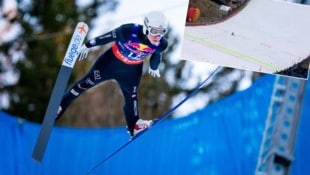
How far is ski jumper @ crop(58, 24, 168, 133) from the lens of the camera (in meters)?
3.07

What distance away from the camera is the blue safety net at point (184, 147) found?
3.64m

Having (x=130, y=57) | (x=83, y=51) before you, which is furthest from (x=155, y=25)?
(x=83, y=51)

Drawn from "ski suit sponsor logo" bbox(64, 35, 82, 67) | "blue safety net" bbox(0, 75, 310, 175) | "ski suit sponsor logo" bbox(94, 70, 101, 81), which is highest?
"ski suit sponsor logo" bbox(64, 35, 82, 67)

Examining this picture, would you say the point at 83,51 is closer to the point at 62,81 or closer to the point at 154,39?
the point at 62,81

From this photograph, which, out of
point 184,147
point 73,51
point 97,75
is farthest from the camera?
point 184,147

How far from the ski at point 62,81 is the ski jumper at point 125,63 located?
0.07m

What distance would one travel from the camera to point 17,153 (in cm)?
379

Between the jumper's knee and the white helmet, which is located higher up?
the white helmet

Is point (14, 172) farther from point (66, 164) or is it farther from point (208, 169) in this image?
point (208, 169)

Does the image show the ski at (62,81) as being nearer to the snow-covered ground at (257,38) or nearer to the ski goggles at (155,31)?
the ski goggles at (155,31)

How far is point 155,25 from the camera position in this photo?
9.90 feet

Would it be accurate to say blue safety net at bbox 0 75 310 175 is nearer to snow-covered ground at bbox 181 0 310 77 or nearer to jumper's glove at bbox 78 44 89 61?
jumper's glove at bbox 78 44 89 61

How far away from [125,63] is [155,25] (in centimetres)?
26

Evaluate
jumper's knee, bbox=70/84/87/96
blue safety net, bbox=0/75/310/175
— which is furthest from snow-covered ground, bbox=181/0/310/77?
blue safety net, bbox=0/75/310/175
